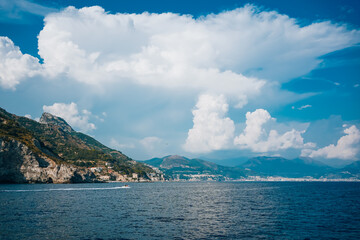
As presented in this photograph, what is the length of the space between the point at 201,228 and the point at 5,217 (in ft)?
146

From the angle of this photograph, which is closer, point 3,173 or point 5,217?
point 5,217

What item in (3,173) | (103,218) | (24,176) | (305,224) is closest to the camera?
(305,224)

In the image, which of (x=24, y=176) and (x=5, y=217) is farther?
(x=24, y=176)

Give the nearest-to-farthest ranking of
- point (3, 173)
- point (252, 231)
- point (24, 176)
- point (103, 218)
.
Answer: point (252, 231) → point (103, 218) → point (3, 173) → point (24, 176)

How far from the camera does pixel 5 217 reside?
183ft

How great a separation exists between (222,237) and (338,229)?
25576 mm

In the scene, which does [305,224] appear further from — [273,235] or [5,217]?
[5,217]

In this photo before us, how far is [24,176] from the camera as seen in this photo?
650 feet

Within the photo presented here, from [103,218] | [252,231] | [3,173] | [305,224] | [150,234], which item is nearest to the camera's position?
[150,234]

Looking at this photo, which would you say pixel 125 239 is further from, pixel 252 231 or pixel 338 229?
pixel 338 229

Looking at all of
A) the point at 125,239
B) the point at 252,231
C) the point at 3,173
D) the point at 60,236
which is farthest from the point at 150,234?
the point at 3,173

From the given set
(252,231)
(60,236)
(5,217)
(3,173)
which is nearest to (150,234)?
(60,236)

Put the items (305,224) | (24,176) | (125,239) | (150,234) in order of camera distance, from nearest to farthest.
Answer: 1. (125,239)
2. (150,234)
3. (305,224)
4. (24,176)

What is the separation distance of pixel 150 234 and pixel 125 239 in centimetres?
519
